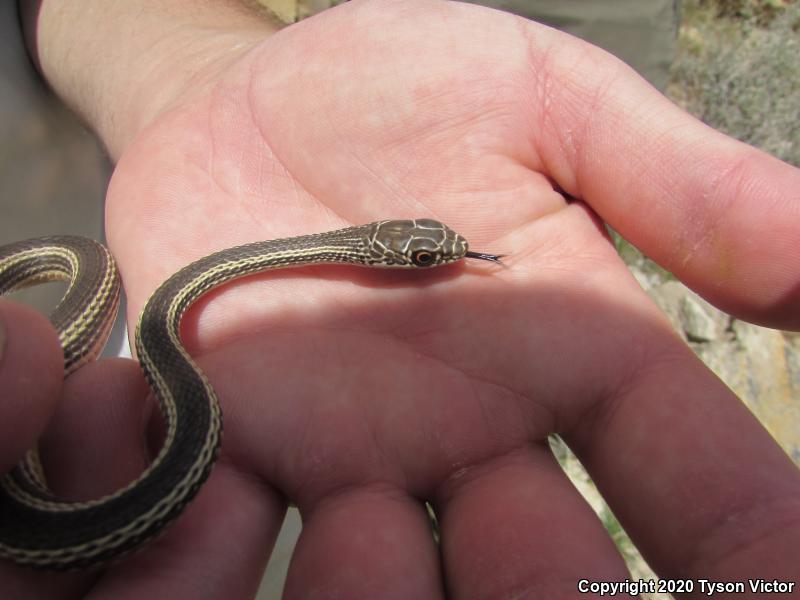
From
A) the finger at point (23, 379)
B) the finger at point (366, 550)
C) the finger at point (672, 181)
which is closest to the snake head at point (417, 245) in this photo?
the finger at point (672, 181)

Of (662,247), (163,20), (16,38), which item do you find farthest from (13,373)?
(163,20)

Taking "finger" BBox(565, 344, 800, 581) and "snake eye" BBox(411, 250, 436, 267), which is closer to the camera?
"finger" BBox(565, 344, 800, 581)

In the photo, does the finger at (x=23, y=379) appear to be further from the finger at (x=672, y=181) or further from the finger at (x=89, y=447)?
the finger at (x=672, y=181)

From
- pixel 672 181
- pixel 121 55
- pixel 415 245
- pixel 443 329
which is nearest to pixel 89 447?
pixel 443 329

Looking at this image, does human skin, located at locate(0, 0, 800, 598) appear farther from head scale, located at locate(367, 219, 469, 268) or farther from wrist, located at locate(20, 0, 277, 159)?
wrist, located at locate(20, 0, 277, 159)

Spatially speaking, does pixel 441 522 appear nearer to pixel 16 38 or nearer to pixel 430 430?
pixel 430 430

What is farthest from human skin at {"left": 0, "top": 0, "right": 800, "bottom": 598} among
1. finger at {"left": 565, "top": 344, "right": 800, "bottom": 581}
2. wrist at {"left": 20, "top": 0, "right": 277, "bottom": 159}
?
wrist at {"left": 20, "top": 0, "right": 277, "bottom": 159}

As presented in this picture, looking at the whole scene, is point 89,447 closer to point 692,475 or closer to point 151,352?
point 151,352

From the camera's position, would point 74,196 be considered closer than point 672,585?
No
